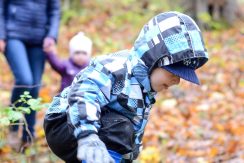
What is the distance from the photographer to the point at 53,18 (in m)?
5.50

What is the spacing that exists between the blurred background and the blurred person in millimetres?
316

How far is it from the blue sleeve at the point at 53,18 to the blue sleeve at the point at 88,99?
8.21 ft

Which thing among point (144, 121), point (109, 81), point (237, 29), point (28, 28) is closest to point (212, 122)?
point (28, 28)

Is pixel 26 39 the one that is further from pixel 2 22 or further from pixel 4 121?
pixel 4 121

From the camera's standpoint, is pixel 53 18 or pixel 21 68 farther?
pixel 53 18

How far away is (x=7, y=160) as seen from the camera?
15.0 feet

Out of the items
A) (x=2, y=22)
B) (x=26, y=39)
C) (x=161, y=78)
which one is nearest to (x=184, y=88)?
(x=26, y=39)

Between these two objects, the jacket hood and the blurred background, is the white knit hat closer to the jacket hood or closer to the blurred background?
the blurred background

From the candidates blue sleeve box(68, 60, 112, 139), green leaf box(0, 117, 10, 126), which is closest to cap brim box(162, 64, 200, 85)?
blue sleeve box(68, 60, 112, 139)

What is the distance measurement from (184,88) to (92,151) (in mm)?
5659

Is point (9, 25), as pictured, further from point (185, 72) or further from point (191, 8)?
point (191, 8)

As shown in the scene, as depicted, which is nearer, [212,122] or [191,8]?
[212,122]

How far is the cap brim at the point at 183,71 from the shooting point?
9.36 feet

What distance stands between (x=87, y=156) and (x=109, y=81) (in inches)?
20.9
